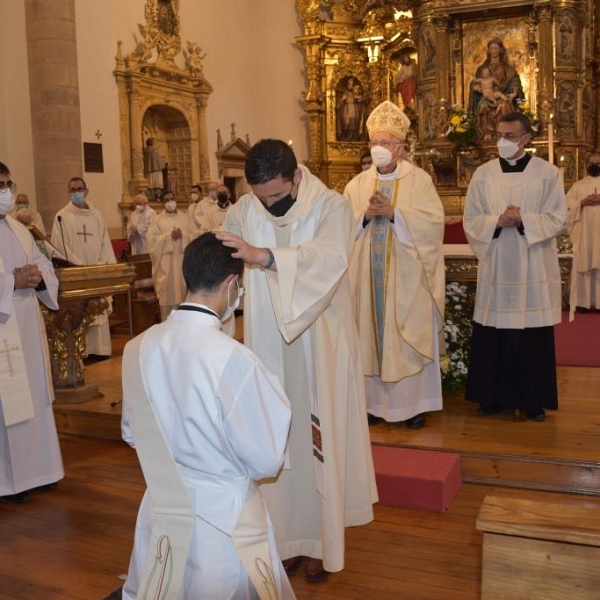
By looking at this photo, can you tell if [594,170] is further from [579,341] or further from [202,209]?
[202,209]

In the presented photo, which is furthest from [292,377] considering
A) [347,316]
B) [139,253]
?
[139,253]

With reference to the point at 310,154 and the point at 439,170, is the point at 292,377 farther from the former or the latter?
the point at 310,154

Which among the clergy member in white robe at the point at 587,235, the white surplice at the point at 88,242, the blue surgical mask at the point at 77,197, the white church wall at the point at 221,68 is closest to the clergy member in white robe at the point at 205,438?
the white surplice at the point at 88,242

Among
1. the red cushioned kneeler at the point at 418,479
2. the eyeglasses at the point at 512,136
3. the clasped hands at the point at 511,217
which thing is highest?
the eyeglasses at the point at 512,136

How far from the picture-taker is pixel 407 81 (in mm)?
16094

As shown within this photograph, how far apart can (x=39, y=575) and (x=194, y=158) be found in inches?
524

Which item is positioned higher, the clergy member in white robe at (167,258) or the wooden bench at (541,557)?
the clergy member in white robe at (167,258)

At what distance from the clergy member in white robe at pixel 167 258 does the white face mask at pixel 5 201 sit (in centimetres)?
610

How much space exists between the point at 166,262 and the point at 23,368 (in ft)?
21.2

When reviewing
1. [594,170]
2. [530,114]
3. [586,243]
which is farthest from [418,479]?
[530,114]

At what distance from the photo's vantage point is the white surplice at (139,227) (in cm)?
1281

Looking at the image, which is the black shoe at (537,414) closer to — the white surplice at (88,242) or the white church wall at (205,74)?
the white surplice at (88,242)

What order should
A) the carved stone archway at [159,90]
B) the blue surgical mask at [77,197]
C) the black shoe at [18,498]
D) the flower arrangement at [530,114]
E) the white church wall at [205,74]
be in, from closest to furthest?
the black shoe at [18,498] → the blue surgical mask at [77,197] → the flower arrangement at [530,114] → the white church wall at [205,74] → the carved stone archway at [159,90]

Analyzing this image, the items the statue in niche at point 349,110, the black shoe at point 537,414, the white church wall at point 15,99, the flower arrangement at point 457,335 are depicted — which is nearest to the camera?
the black shoe at point 537,414
